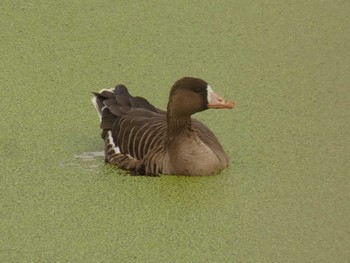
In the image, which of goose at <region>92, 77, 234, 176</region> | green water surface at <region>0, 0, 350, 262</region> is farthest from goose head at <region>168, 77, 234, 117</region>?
green water surface at <region>0, 0, 350, 262</region>

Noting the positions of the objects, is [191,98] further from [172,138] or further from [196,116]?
[196,116]

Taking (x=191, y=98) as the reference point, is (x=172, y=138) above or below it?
below

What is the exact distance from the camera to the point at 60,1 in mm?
8148

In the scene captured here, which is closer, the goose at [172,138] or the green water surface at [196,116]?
the green water surface at [196,116]

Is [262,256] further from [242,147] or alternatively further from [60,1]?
[60,1]

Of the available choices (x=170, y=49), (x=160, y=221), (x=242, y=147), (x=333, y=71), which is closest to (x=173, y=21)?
(x=170, y=49)

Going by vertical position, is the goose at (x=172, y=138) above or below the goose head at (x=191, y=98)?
below

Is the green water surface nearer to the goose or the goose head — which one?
Answer: the goose

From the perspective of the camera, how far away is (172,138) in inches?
251

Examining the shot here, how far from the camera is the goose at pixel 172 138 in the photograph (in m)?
6.29

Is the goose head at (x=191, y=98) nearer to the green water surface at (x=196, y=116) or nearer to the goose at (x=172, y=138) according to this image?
the goose at (x=172, y=138)

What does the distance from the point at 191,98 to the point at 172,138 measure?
8.1 inches

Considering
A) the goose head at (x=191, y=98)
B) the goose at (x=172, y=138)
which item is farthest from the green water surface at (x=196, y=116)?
the goose head at (x=191, y=98)

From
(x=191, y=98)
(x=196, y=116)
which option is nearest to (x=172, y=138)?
(x=191, y=98)
